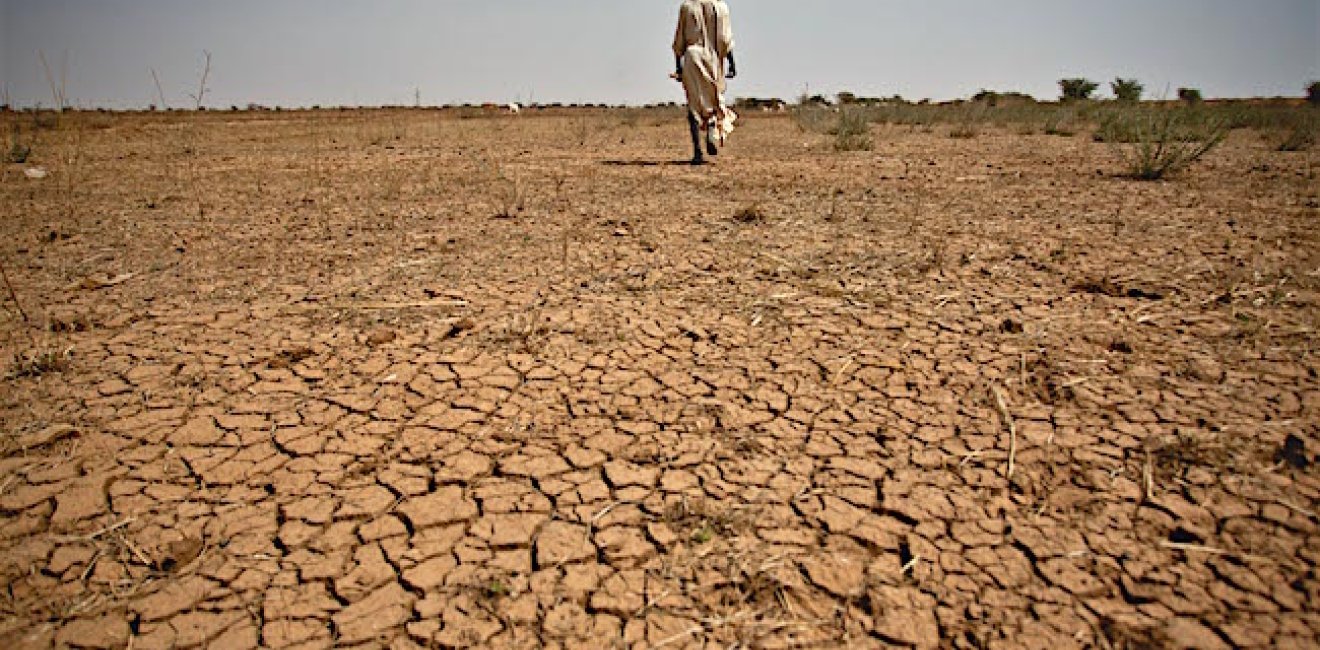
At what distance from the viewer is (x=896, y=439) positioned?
1679 millimetres

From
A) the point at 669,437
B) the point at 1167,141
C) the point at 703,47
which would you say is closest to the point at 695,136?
the point at 703,47

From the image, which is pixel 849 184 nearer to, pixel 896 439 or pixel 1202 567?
pixel 896 439

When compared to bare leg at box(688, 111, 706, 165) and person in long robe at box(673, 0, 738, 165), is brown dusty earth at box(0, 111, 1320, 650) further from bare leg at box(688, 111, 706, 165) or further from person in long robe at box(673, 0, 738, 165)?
bare leg at box(688, 111, 706, 165)

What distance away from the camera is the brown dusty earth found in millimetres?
1202

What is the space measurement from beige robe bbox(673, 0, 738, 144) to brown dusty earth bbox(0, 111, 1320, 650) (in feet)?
9.13

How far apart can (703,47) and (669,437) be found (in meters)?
4.96

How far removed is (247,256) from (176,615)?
8.27ft

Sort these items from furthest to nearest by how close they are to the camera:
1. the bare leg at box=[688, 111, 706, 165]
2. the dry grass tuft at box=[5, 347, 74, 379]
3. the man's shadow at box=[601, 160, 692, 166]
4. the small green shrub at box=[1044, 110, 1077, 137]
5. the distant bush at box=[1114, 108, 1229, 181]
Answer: the small green shrub at box=[1044, 110, 1077, 137], the man's shadow at box=[601, 160, 692, 166], the bare leg at box=[688, 111, 706, 165], the distant bush at box=[1114, 108, 1229, 181], the dry grass tuft at box=[5, 347, 74, 379]

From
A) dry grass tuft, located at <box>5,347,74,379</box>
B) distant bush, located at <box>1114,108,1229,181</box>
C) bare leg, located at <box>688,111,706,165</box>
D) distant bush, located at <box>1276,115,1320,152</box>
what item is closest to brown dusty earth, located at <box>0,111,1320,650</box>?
dry grass tuft, located at <box>5,347,74,379</box>

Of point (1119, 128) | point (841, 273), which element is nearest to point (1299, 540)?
point (841, 273)

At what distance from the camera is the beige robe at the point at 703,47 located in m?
5.56

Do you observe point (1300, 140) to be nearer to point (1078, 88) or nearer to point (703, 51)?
point (703, 51)

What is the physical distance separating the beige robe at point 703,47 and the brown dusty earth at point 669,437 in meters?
2.78

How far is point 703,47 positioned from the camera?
5.74 m
